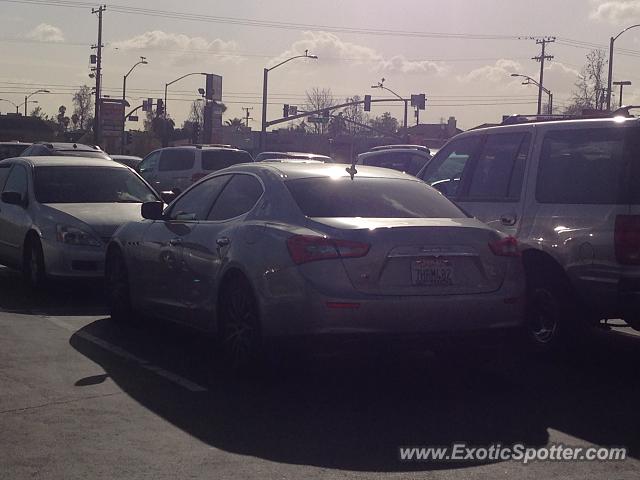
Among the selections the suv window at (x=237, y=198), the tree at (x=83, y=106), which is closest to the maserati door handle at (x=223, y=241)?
the suv window at (x=237, y=198)

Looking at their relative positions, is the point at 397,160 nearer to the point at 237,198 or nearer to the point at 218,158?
the point at 218,158

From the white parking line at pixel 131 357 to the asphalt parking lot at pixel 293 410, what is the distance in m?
0.02

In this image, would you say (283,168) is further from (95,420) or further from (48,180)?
(48,180)

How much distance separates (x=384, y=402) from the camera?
22.5 ft

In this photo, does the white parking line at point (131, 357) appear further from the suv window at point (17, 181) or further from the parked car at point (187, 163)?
the parked car at point (187, 163)

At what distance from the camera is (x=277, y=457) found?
5.58 meters

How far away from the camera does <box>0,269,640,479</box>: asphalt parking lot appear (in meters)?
5.45

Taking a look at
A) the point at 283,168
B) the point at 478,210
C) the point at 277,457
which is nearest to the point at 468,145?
the point at 478,210

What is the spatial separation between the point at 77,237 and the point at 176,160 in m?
16.6

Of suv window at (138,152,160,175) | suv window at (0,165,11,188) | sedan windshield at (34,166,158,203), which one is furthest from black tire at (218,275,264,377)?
suv window at (138,152,160,175)

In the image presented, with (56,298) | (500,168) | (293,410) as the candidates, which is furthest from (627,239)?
(56,298)

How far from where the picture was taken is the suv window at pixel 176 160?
27688mm

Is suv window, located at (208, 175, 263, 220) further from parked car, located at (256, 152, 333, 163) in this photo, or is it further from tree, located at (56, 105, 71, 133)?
tree, located at (56, 105, 71, 133)

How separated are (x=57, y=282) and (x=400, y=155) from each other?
36.1ft
